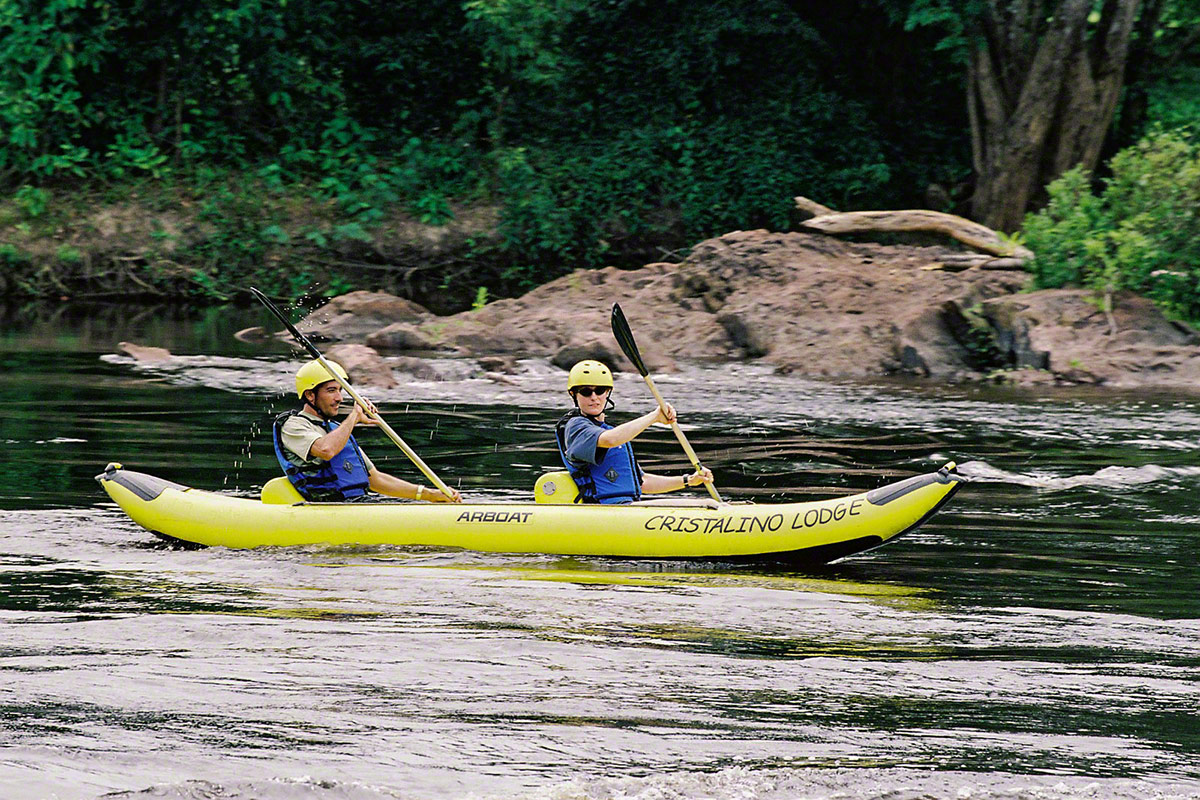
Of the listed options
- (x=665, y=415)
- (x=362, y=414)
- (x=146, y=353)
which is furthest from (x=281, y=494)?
(x=146, y=353)

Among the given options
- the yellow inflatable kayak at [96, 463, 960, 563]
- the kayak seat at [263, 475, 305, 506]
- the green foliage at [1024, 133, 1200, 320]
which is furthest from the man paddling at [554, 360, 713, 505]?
the green foliage at [1024, 133, 1200, 320]

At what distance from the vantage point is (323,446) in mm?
7996

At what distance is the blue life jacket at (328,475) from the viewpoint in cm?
814

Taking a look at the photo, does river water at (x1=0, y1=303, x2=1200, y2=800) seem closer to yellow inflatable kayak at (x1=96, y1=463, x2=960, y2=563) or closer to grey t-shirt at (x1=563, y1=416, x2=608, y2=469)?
yellow inflatable kayak at (x1=96, y1=463, x2=960, y2=563)

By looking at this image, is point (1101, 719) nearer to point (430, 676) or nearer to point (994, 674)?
point (994, 674)

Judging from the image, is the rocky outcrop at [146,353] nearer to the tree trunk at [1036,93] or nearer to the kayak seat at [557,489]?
the kayak seat at [557,489]

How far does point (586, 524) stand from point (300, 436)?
5.15ft

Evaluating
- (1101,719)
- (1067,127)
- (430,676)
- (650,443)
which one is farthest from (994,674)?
(1067,127)

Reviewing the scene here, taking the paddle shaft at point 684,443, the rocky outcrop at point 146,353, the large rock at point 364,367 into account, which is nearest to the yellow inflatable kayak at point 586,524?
the paddle shaft at point 684,443

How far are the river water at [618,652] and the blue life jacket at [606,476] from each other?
51cm

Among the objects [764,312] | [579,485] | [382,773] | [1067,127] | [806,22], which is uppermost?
[806,22]

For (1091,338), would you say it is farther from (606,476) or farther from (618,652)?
(618,652)

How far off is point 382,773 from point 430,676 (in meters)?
1.04

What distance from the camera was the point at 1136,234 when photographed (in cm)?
1627
